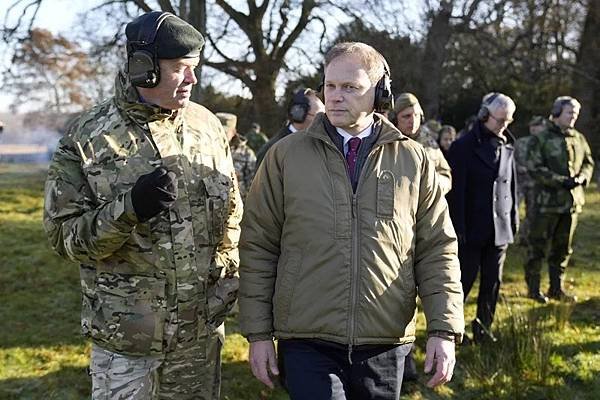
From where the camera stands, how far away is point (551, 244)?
25.5 feet

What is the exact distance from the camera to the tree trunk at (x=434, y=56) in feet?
62.5

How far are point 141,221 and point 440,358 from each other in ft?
4.52

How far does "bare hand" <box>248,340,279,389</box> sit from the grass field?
2135 mm

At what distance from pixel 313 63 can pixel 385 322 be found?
17.0 m

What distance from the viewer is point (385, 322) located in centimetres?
272

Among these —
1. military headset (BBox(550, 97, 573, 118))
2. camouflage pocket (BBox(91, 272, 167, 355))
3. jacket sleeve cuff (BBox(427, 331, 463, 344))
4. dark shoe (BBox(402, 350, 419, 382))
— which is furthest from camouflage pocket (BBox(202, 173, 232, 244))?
military headset (BBox(550, 97, 573, 118))

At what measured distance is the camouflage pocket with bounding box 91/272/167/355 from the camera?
2604mm

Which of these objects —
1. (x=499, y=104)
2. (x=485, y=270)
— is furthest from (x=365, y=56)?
(x=485, y=270)

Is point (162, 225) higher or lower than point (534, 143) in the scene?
lower

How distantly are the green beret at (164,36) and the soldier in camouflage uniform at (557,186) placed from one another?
554 cm

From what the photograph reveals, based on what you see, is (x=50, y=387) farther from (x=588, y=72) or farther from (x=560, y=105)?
(x=588, y=72)

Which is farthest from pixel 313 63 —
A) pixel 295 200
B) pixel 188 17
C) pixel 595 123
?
pixel 295 200

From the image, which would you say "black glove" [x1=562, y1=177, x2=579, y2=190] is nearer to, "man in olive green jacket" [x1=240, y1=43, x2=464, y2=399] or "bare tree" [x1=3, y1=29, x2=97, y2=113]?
"man in olive green jacket" [x1=240, y1=43, x2=464, y2=399]

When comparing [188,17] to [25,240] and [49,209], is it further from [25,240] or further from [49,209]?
[49,209]
